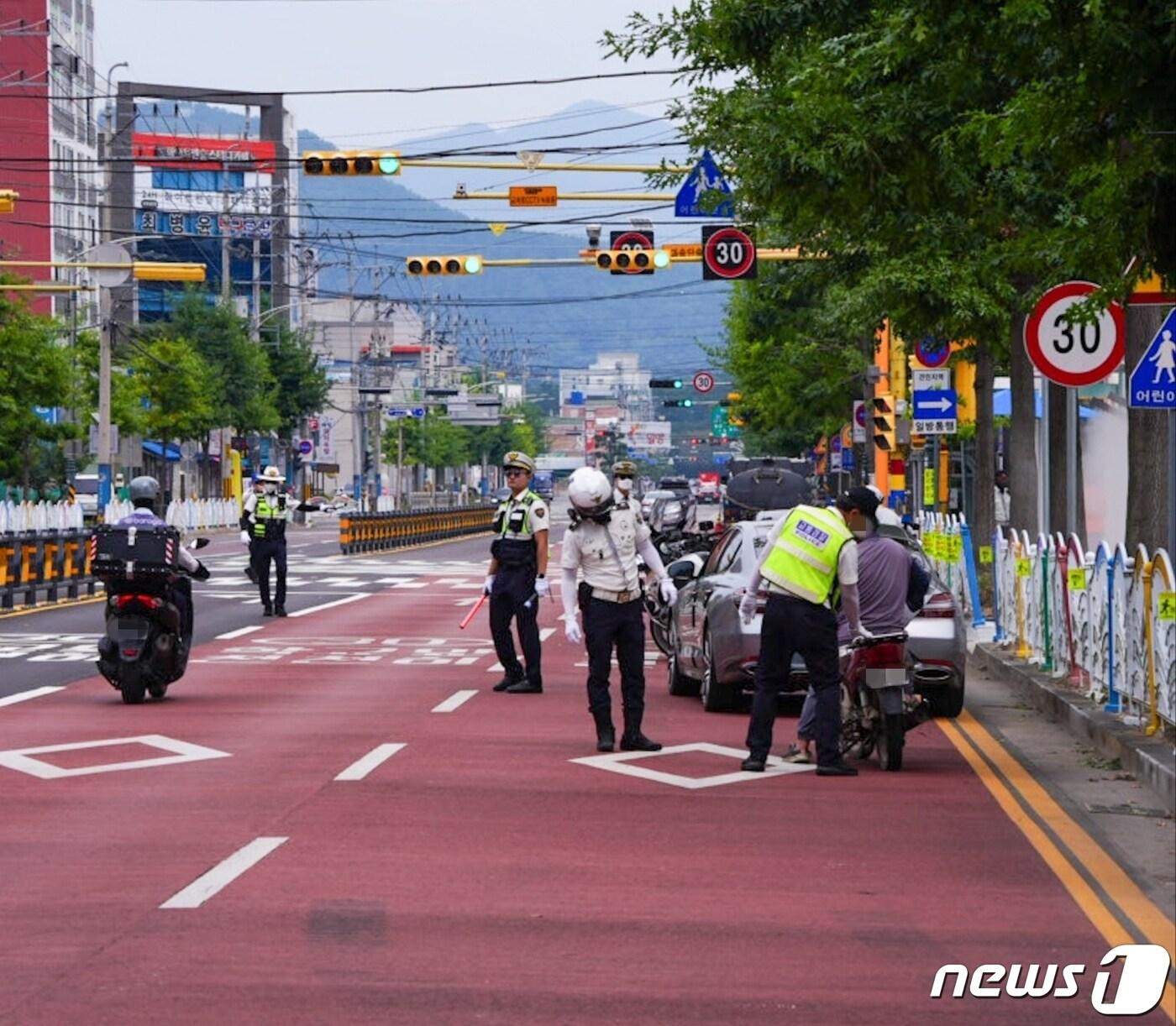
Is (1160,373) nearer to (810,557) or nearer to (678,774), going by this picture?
(810,557)

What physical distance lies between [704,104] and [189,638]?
7754mm

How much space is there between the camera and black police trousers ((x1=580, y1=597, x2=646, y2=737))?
51.6 ft

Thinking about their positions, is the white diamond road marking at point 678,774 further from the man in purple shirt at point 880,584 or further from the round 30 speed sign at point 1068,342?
the round 30 speed sign at point 1068,342

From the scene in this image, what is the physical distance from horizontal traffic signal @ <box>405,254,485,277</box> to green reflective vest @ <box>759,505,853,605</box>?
22.6m

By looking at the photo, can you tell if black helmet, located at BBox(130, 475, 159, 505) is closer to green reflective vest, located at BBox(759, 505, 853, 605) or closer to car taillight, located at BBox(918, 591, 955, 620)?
car taillight, located at BBox(918, 591, 955, 620)

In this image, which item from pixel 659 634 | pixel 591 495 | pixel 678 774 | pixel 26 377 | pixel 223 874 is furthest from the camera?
pixel 26 377

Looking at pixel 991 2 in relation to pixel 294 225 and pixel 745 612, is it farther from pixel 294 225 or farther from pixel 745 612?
pixel 294 225

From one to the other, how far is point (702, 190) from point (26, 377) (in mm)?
40926

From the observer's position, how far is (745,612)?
15.3 metres

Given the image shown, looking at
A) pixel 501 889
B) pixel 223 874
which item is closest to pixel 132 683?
pixel 223 874

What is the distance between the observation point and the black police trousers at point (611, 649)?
15.7 meters

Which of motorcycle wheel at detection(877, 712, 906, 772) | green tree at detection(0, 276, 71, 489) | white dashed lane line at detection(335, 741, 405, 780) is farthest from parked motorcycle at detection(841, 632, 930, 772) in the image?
green tree at detection(0, 276, 71, 489)

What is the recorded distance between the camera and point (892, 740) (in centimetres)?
1495

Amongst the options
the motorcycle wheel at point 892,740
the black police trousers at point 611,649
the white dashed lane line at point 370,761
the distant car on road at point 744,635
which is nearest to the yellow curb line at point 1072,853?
the motorcycle wheel at point 892,740
